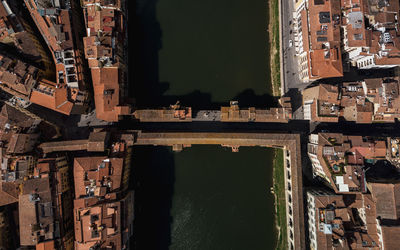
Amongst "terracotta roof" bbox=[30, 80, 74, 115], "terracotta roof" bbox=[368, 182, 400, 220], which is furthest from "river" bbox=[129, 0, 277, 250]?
"terracotta roof" bbox=[368, 182, 400, 220]

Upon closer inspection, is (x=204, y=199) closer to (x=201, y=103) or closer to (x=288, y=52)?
(x=201, y=103)

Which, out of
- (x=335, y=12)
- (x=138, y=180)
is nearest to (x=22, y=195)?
(x=138, y=180)

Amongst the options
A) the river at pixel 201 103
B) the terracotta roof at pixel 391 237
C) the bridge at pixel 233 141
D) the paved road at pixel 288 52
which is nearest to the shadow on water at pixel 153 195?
the river at pixel 201 103

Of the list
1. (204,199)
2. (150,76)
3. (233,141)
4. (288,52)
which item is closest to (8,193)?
(150,76)

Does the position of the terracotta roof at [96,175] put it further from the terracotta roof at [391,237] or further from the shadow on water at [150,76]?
the terracotta roof at [391,237]

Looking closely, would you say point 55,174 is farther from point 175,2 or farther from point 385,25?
point 385,25
